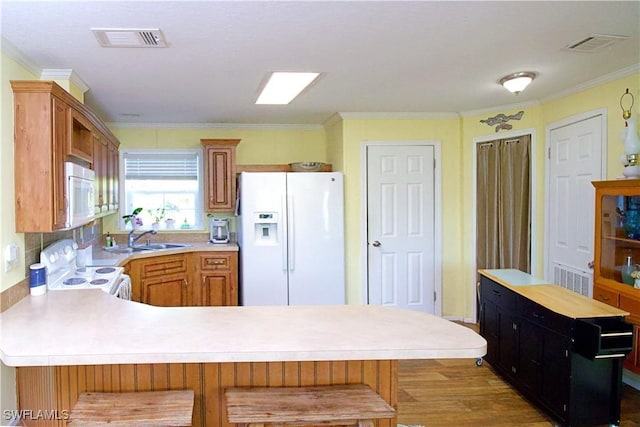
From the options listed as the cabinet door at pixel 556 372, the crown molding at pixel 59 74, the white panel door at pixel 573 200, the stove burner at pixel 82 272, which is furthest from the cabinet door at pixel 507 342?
the crown molding at pixel 59 74

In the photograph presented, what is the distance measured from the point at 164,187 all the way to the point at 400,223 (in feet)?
8.94

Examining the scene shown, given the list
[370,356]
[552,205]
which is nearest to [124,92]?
[370,356]

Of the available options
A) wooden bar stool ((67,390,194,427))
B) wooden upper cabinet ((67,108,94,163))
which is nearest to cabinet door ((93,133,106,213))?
wooden upper cabinet ((67,108,94,163))

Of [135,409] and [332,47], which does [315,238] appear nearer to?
[332,47]

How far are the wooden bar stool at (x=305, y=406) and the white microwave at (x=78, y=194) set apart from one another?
1549 millimetres

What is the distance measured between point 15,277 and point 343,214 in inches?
117

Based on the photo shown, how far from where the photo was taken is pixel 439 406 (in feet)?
10.1

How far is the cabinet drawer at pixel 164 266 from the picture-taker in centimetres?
438

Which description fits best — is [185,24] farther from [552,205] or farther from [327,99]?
[552,205]

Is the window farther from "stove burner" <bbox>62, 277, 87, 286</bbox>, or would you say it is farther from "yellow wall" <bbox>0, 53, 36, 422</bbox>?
"yellow wall" <bbox>0, 53, 36, 422</bbox>

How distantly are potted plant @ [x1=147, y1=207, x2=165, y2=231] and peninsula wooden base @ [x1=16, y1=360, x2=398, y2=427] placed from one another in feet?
11.3

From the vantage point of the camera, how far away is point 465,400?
318cm

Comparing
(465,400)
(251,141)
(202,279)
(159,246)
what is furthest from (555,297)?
(159,246)

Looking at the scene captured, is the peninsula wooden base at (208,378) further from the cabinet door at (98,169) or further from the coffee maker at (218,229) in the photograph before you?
the coffee maker at (218,229)
